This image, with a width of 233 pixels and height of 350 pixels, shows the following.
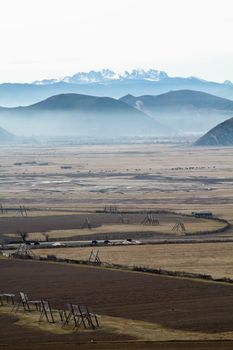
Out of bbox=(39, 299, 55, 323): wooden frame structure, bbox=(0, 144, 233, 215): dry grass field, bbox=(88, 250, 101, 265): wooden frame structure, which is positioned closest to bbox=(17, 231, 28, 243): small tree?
bbox=(88, 250, 101, 265): wooden frame structure

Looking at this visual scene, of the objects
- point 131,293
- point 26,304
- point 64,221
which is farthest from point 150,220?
point 26,304

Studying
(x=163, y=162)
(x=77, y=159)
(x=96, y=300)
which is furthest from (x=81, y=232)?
(x=77, y=159)

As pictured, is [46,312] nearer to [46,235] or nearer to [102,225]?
[46,235]

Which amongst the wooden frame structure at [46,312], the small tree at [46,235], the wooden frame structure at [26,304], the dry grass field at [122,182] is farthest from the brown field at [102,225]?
the wooden frame structure at [46,312]

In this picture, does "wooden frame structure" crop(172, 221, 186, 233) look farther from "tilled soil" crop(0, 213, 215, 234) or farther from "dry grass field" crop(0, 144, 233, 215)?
"dry grass field" crop(0, 144, 233, 215)

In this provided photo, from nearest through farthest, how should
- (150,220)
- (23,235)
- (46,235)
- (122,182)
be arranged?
(23,235) < (46,235) < (150,220) < (122,182)

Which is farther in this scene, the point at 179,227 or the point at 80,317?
the point at 179,227

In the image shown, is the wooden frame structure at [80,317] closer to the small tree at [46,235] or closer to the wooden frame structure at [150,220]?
the small tree at [46,235]

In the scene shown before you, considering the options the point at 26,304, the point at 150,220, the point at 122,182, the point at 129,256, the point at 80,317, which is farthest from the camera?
the point at 122,182

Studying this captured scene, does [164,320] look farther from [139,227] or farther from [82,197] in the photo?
[82,197]
